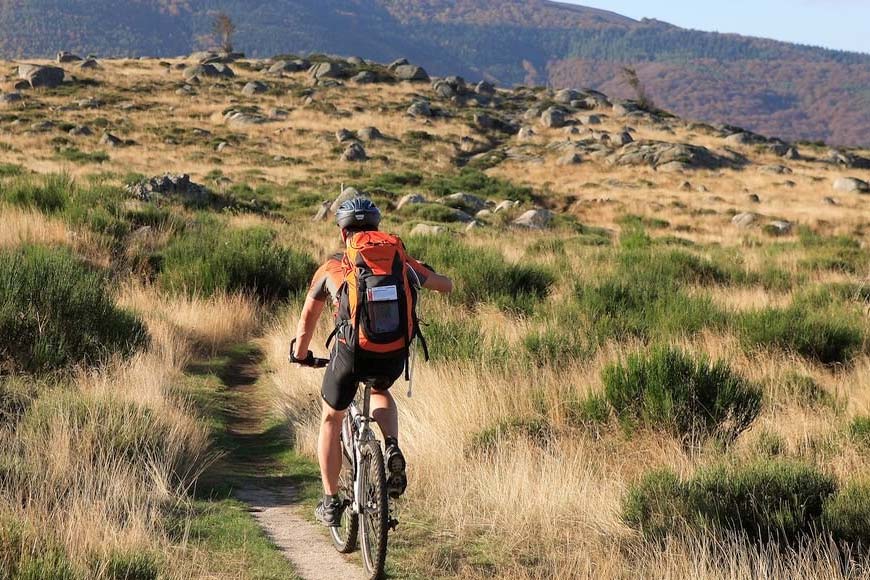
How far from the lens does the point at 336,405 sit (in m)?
4.88

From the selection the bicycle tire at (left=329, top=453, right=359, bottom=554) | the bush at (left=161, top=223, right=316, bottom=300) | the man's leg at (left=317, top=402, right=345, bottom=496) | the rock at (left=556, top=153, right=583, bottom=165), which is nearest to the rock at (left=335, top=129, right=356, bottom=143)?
the rock at (left=556, top=153, right=583, bottom=165)

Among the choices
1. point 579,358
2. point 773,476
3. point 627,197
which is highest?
point 773,476

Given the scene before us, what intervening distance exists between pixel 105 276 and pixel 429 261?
4.95m

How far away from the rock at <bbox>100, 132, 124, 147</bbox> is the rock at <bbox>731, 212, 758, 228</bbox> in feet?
83.1

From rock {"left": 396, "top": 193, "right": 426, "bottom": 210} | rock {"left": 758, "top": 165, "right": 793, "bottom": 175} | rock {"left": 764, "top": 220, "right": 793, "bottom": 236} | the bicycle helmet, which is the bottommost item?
rock {"left": 396, "top": 193, "right": 426, "bottom": 210}

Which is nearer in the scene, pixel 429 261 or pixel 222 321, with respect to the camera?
pixel 222 321

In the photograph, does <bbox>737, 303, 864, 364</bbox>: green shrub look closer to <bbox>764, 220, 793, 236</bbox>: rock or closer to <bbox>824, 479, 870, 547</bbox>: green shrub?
<bbox>824, 479, 870, 547</bbox>: green shrub

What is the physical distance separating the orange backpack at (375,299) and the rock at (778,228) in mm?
26357

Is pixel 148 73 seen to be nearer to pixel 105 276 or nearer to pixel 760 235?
pixel 760 235

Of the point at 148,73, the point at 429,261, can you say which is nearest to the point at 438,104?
the point at 148,73

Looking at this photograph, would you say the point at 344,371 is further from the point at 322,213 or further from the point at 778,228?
the point at 778,228

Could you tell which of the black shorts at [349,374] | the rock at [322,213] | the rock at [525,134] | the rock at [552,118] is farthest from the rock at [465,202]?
the rock at [552,118]

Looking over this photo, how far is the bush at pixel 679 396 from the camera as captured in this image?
6.72 meters

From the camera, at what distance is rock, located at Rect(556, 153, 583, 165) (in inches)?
1843
